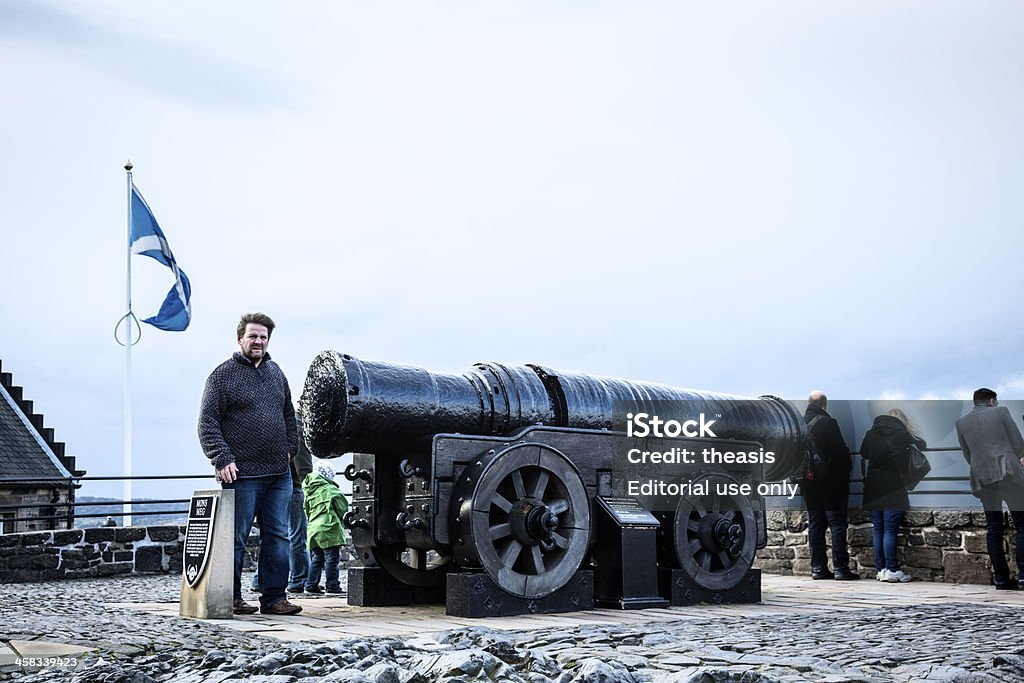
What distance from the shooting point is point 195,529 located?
688 centimetres

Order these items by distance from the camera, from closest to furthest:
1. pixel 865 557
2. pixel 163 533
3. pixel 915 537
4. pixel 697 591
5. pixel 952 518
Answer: pixel 697 591
pixel 952 518
pixel 915 537
pixel 865 557
pixel 163 533

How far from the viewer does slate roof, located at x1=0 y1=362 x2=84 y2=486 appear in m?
24.4

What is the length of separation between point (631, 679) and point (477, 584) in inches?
120

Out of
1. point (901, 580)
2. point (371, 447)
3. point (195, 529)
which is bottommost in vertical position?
point (901, 580)

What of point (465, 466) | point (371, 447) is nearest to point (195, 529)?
point (371, 447)

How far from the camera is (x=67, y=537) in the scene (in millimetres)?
12234

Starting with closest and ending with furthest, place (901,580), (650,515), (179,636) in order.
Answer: (179,636) → (650,515) → (901,580)

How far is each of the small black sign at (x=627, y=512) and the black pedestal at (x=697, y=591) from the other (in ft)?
1.38

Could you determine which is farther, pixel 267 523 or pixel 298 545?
pixel 298 545

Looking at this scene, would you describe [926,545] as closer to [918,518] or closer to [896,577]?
[918,518]

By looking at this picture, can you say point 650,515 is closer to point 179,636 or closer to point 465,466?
point 465,466

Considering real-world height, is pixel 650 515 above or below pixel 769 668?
above

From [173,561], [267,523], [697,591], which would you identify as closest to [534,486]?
[697,591]

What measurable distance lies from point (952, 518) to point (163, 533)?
27.9ft
